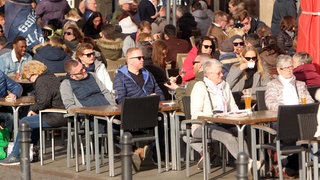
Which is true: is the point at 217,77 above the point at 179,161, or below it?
above

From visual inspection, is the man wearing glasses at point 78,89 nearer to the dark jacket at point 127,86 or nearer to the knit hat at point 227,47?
the dark jacket at point 127,86

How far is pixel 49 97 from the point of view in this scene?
1802 centimetres

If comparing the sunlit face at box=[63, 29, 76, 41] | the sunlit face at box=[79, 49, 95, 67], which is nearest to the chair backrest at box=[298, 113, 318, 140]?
the sunlit face at box=[79, 49, 95, 67]

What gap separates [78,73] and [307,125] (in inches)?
157

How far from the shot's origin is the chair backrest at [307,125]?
14828mm

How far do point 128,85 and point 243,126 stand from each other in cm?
255

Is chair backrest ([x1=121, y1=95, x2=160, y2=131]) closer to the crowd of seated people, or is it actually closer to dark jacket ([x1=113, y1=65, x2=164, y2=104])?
the crowd of seated people

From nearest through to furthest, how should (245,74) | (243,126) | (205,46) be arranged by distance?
(243,126), (245,74), (205,46)

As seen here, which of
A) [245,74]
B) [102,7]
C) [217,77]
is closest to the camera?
[217,77]

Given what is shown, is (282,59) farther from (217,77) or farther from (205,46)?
(205,46)

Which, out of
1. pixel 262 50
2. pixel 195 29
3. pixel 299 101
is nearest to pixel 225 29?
pixel 195 29

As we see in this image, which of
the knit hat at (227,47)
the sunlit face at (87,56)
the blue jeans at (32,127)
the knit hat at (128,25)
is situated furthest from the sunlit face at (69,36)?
the blue jeans at (32,127)

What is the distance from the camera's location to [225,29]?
25.0 m

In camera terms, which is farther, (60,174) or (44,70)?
(44,70)
